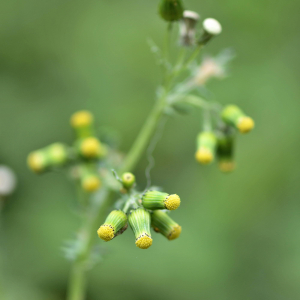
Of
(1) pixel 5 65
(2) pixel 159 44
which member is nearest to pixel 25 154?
(1) pixel 5 65

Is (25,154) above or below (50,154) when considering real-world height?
above

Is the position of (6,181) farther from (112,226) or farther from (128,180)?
(112,226)

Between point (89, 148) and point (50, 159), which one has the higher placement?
point (89, 148)

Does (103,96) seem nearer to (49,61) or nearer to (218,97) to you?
(49,61)

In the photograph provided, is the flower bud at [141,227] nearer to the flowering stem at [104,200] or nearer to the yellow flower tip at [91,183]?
the flowering stem at [104,200]

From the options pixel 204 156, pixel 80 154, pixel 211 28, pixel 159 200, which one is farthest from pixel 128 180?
pixel 211 28

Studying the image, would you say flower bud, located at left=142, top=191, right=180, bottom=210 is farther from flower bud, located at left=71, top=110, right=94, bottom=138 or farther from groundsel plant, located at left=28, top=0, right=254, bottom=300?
flower bud, located at left=71, top=110, right=94, bottom=138
